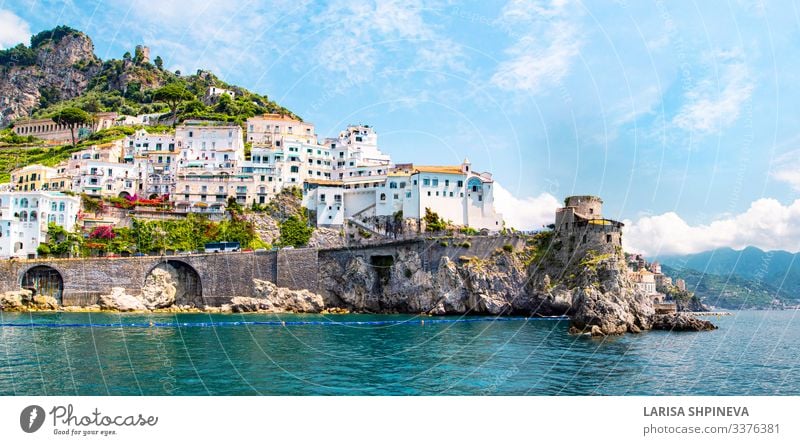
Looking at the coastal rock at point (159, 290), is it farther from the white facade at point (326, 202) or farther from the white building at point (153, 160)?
the white facade at point (326, 202)

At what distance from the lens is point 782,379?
24.8m

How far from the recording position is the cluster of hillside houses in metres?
59.0

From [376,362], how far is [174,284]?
35.3 metres

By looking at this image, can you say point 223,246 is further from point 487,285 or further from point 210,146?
point 487,285

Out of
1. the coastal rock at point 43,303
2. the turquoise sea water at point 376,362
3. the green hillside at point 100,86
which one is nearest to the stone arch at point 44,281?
the coastal rock at point 43,303

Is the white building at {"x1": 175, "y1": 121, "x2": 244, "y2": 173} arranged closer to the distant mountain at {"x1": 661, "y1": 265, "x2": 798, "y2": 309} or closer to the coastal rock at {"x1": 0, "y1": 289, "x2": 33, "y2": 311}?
the coastal rock at {"x1": 0, "y1": 289, "x2": 33, "y2": 311}

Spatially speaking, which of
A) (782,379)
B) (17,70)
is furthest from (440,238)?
(17,70)

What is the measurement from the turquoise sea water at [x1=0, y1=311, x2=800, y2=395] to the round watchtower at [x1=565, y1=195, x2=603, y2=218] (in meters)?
16.5

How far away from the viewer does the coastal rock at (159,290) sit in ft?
173

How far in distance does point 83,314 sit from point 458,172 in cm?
3729

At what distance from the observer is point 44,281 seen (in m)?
52.3

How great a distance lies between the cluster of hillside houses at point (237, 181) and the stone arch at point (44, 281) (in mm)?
4160

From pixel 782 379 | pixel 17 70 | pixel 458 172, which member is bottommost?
pixel 782 379

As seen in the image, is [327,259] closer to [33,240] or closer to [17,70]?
[33,240]
